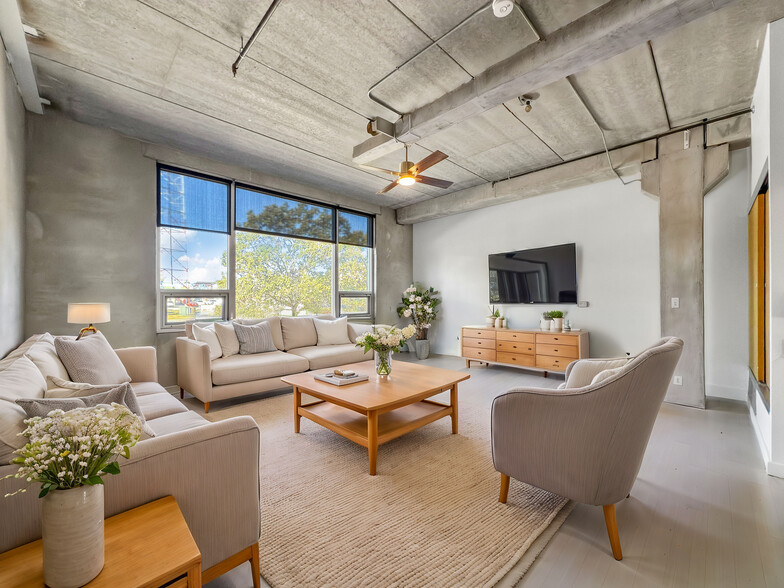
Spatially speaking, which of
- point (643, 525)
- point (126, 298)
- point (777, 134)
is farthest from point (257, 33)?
point (643, 525)

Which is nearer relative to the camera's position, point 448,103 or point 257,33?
point 257,33

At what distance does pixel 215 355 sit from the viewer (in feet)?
13.0

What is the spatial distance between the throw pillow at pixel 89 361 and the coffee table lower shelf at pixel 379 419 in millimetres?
1394

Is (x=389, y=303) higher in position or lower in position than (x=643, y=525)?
higher

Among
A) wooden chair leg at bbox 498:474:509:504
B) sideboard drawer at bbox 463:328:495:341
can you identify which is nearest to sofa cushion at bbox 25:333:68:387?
wooden chair leg at bbox 498:474:509:504

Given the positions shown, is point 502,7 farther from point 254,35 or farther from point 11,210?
point 11,210

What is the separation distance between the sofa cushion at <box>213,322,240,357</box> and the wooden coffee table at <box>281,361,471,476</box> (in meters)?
1.47

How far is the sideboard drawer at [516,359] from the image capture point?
16.1 feet

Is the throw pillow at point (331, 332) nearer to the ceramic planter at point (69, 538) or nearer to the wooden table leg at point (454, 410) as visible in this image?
the wooden table leg at point (454, 410)

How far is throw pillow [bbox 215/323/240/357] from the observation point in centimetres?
415

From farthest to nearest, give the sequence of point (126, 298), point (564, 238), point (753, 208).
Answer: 1. point (564, 238)
2. point (126, 298)
3. point (753, 208)

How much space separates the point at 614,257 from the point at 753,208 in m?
1.51

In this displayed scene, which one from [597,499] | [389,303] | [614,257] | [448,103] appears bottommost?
[597,499]

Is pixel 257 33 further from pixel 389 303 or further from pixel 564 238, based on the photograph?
pixel 389 303
